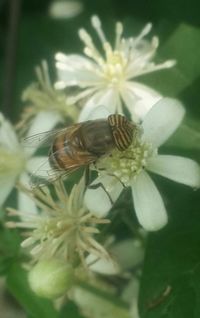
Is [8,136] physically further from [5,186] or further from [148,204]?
[148,204]

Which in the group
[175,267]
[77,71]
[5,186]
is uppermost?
[77,71]

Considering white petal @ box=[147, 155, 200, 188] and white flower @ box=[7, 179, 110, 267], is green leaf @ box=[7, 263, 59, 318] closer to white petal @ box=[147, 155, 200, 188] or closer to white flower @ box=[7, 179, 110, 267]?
white flower @ box=[7, 179, 110, 267]

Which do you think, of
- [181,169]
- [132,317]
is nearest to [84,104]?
[181,169]

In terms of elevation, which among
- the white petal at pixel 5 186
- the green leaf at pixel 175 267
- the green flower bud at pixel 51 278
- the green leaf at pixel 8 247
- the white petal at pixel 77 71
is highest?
the white petal at pixel 77 71

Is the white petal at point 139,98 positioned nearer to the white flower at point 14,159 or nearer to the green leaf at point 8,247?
the white flower at point 14,159

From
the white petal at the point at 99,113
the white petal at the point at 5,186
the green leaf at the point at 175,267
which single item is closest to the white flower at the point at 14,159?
the white petal at the point at 5,186

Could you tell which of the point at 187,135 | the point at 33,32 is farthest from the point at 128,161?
the point at 33,32

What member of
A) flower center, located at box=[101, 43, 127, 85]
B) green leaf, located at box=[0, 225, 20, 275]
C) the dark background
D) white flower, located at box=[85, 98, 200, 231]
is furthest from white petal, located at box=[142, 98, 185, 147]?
the dark background

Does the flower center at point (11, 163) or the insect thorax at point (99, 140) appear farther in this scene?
the flower center at point (11, 163)
